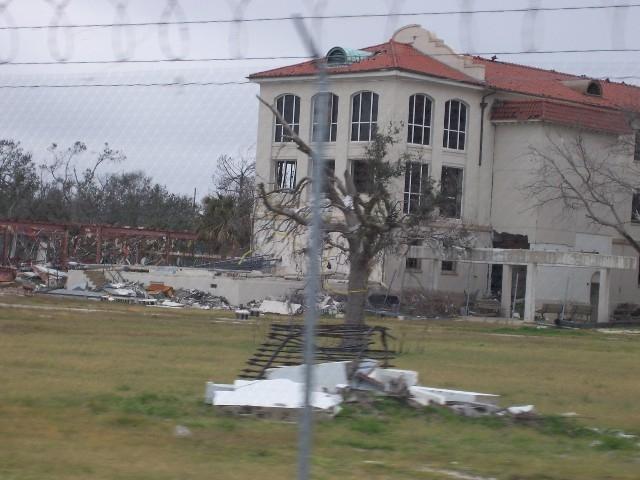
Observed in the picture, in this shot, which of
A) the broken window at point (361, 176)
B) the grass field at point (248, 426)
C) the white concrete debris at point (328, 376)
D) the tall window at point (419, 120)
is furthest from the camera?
the tall window at point (419, 120)

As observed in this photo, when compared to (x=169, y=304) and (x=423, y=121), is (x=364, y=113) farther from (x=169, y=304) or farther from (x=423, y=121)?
(x=169, y=304)

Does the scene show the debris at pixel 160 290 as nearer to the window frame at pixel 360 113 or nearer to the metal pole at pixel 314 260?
the window frame at pixel 360 113

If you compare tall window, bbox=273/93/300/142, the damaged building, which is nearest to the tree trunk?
the damaged building

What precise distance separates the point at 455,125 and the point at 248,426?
155ft

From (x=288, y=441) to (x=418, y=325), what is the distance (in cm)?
3456

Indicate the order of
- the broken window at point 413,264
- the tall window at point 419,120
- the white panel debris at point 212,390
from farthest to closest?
the broken window at point 413,264 < the tall window at point 419,120 < the white panel debris at point 212,390

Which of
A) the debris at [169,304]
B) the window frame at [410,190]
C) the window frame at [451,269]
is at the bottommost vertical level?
the debris at [169,304]

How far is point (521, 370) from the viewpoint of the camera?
2619cm

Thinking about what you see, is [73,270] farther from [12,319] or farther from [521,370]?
[521,370]

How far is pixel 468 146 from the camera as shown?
60531 mm

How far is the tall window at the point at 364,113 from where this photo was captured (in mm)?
57062

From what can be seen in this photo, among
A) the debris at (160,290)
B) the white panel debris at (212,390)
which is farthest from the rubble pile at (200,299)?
the white panel debris at (212,390)

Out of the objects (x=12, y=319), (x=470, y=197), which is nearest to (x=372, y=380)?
(x=12, y=319)

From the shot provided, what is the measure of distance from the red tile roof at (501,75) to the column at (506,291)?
9169 mm
